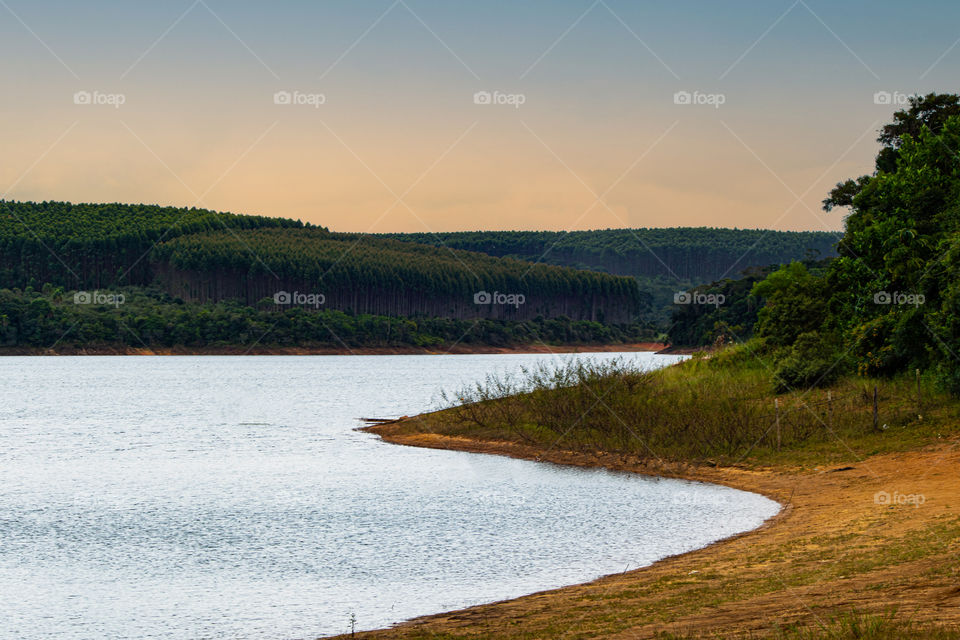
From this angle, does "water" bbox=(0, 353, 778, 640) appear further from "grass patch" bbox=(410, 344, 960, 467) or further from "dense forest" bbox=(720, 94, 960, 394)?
"dense forest" bbox=(720, 94, 960, 394)

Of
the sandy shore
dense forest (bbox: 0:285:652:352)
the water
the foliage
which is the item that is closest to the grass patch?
the water

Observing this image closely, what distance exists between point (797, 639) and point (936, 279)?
29.7m

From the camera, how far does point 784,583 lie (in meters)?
15.7

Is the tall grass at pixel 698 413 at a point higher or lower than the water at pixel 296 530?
higher

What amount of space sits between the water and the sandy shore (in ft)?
3.99

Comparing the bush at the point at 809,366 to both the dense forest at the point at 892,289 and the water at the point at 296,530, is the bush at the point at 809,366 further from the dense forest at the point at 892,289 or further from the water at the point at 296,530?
the water at the point at 296,530

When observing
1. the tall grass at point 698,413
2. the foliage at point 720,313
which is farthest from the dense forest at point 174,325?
the tall grass at point 698,413

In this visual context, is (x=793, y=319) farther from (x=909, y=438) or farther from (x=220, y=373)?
(x=220, y=373)

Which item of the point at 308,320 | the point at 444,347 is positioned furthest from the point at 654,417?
the point at 444,347

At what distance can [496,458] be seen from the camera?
4028 cm

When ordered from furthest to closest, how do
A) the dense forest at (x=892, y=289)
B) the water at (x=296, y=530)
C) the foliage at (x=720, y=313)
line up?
1. the foliage at (x=720, y=313)
2. the dense forest at (x=892, y=289)
3. the water at (x=296, y=530)

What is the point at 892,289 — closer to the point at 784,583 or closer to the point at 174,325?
the point at 784,583

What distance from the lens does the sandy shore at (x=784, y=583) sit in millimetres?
13195

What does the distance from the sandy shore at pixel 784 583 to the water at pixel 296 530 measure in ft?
3.99
